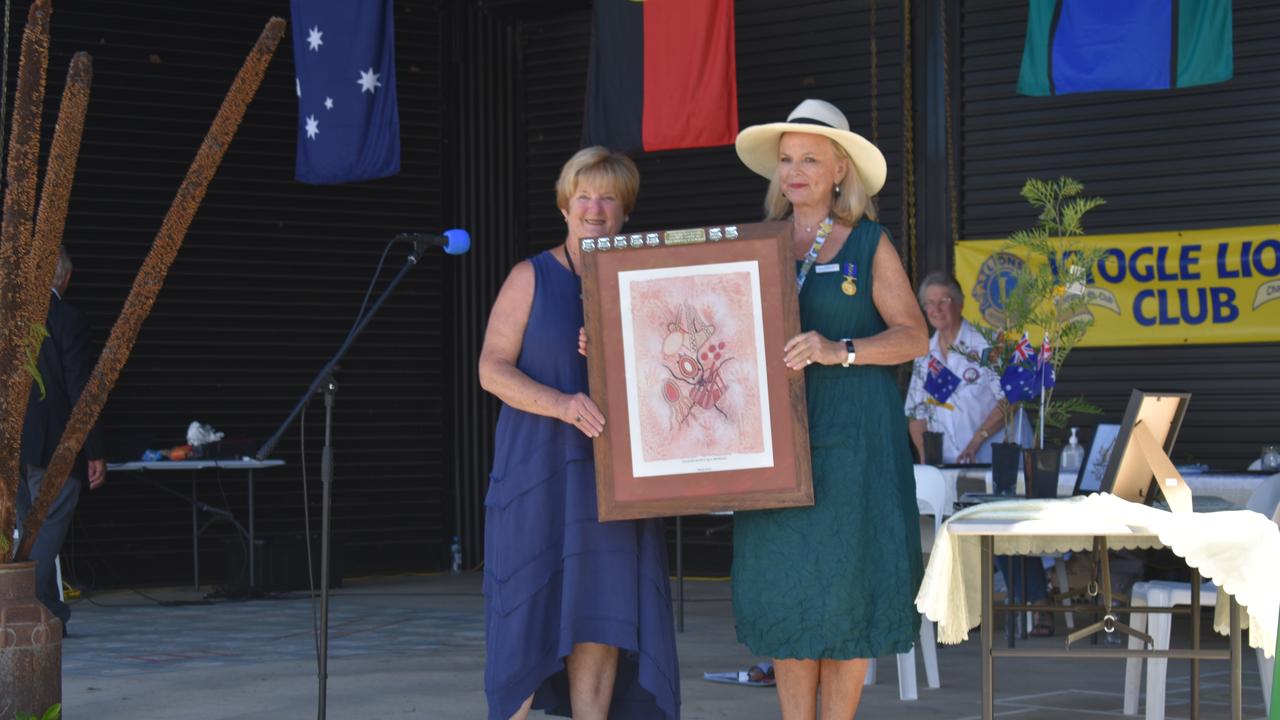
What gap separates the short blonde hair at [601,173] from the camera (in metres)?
3.77

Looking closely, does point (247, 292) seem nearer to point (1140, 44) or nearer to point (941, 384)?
point (941, 384)

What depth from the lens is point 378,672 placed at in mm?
6180

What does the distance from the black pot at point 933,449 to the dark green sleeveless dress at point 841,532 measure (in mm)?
2906

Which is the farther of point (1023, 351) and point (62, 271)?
point (62, 271)

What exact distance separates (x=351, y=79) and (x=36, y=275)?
18.0 ft

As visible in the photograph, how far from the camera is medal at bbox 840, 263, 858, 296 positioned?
360cm

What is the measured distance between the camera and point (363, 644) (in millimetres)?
7066

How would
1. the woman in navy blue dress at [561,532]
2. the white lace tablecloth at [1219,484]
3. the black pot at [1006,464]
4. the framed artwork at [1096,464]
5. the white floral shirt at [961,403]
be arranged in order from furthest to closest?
the white floral shirt at [961,403], the white lace tablecloth at [1219,484], the black pot at [1006,464], the framed artwork at [1096,464], the woman in navy blue dress at [561,532]

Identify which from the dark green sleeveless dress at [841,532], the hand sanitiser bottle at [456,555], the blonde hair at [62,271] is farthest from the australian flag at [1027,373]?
the hand sanitiser bottle at [456,555]

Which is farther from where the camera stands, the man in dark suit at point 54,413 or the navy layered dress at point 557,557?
the man in dark suit at point 54,413

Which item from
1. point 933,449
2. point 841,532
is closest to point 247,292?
point 933,449

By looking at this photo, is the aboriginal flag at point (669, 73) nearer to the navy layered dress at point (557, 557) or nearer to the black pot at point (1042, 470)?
the black pot at point (1042, 470)

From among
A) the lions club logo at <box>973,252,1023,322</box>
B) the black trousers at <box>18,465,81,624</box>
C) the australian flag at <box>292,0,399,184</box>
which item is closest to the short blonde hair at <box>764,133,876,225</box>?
the black trousers at <box>18,465,81,624</box>

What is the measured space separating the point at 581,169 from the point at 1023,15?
19.7 ft
